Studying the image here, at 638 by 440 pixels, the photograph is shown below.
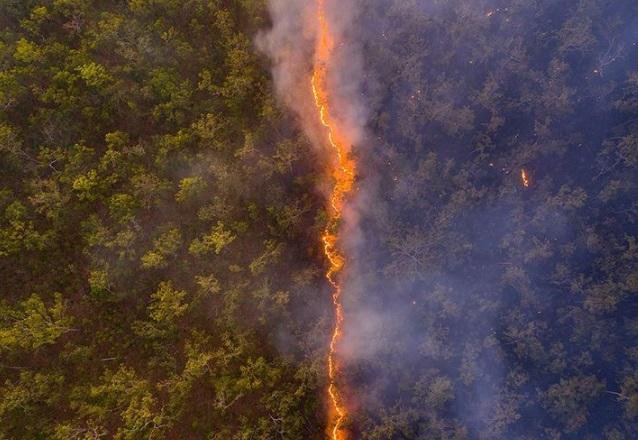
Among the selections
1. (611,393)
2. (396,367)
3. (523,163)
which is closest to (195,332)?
(396,367)

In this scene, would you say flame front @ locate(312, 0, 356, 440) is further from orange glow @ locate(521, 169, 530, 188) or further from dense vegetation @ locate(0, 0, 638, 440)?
orange glow @ locate(521, 169, 530, 188)

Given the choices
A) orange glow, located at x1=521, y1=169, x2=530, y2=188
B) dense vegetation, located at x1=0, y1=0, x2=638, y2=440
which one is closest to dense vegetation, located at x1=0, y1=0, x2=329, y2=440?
dense vegetation, located at x1=0, y1=0, x2=638, y2=440

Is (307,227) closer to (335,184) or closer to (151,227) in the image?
(335,184)

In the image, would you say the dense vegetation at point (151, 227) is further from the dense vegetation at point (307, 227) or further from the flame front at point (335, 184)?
the flame front at point (335, 184)

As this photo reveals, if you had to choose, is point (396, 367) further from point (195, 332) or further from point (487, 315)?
point (195, 332)

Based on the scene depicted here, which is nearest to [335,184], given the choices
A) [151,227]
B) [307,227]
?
[307,227]

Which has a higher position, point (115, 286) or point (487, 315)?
point (115, 286)
